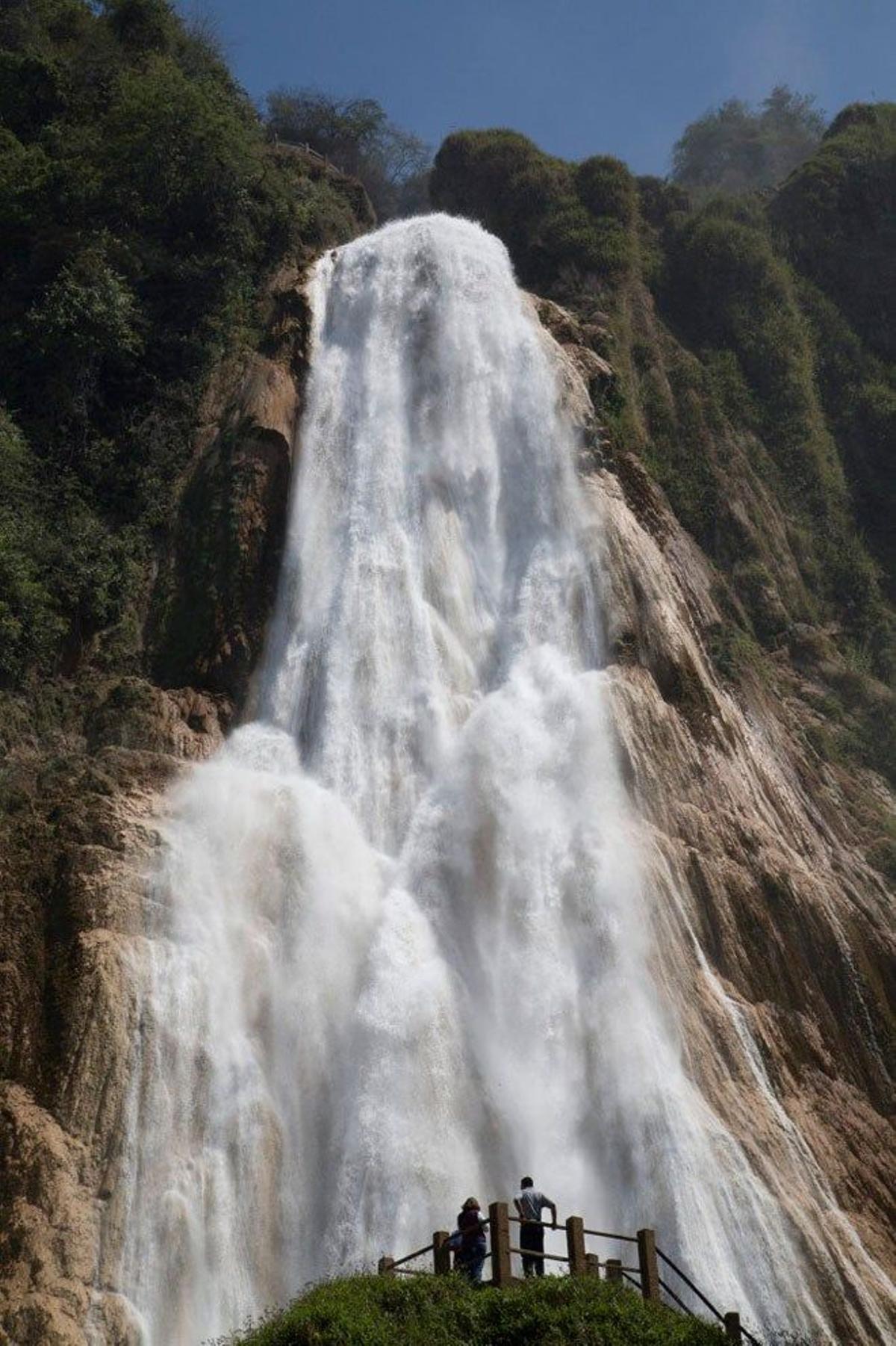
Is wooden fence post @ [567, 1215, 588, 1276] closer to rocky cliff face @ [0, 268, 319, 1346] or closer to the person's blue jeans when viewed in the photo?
the person's blue jeans

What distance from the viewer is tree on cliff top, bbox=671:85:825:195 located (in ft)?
254

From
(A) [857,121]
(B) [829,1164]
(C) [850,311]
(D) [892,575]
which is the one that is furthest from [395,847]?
(A) [857,121]

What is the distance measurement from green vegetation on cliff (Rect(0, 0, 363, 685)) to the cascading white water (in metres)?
3.84

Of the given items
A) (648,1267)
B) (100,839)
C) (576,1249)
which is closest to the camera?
(576,1249)

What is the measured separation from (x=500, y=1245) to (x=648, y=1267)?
5.71ft

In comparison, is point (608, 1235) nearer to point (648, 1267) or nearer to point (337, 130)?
point (648, 1267)

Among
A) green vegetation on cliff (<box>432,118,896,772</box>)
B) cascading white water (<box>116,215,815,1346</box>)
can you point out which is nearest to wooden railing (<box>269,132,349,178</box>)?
green vegetation on cliff (<box>432,118,896,772</box>)

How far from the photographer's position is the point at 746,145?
3130 inches

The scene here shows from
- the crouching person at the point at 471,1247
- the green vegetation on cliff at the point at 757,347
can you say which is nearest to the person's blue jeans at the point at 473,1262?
the crouching person at the point at 471,1247

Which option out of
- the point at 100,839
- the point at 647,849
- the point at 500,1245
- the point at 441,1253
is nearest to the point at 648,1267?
the point at 500,1245

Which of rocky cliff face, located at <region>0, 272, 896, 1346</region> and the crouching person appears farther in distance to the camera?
rocky cliff face, located at <region>0, 272, 896, 1346</region>

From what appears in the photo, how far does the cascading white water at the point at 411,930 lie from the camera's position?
19.0 m

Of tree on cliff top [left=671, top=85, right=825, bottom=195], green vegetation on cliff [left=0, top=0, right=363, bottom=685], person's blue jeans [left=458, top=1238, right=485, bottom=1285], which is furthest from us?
tree on cliff top [left=671, top=85, right=825, bottom=195]

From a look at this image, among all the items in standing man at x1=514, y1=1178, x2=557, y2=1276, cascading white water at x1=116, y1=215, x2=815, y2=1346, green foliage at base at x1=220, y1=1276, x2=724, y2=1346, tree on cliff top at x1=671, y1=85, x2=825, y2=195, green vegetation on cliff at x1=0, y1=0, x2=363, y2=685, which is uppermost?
tree on cliff top at x1=671, y1=85, x2=825, y2=195
